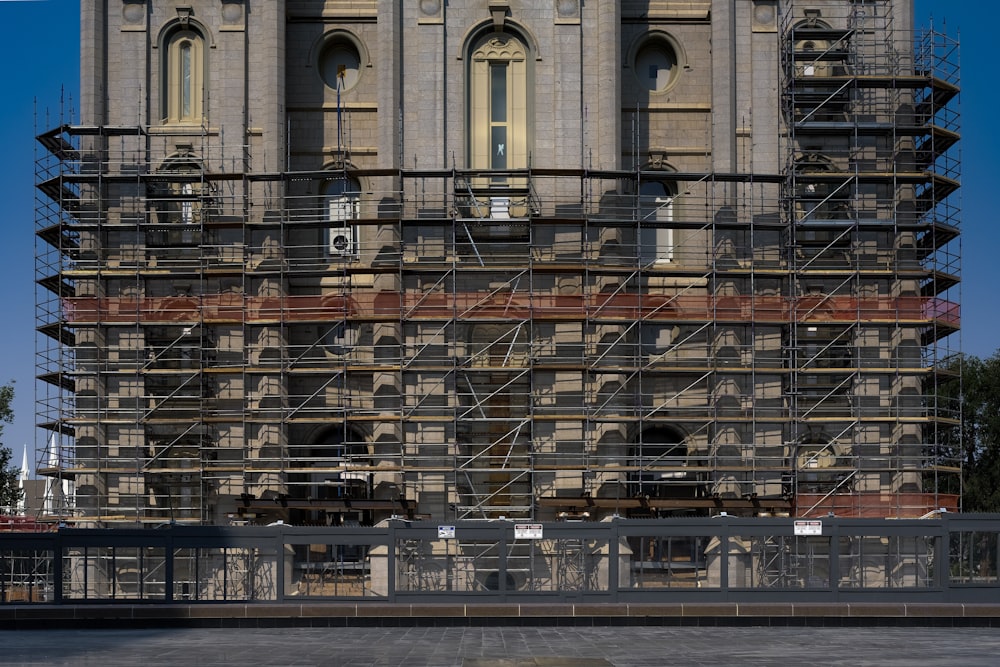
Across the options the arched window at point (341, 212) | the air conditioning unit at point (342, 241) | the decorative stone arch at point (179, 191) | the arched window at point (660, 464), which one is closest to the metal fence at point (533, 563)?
the arched window at point (660, 464)

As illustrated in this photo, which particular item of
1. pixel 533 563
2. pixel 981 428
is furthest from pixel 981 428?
pixel 533 563

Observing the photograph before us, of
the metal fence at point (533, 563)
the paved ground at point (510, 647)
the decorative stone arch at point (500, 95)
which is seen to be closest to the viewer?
the paved ground at point (510, 647)

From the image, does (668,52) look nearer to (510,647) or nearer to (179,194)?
(179,194)

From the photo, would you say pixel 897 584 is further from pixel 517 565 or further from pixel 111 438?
pixel 111 438

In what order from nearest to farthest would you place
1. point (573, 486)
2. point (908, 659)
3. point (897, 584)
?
point (908, 659) < point (897, 584) < point (573, 486)

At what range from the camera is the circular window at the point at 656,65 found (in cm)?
5416

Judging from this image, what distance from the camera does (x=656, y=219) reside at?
173 feet

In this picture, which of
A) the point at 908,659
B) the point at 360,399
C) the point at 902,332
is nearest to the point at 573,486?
the point at 360,399

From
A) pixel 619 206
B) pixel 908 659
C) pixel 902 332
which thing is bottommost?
pixel 908 659

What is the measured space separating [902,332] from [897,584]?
13256mm

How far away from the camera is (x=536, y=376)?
164 feet

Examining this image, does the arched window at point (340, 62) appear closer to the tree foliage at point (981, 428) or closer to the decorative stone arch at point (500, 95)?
the decorative stone arch at point (500, 95)

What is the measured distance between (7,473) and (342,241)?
94.4 feet

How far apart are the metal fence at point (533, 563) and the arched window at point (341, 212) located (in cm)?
1324
